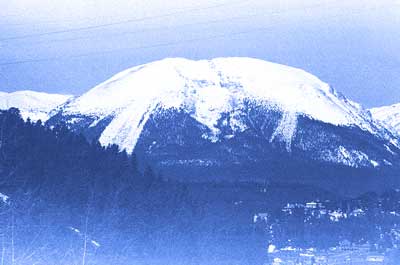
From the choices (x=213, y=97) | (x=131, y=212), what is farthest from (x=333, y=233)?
(x=213, y=97)

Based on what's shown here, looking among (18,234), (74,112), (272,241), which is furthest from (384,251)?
(74,112)

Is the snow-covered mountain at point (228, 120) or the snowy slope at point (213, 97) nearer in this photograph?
the snow-covered mountain at point (228, 120)

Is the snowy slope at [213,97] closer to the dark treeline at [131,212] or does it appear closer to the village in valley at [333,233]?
the village in valley at [333,233]

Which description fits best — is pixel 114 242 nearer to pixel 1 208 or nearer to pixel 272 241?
pixel 1 208

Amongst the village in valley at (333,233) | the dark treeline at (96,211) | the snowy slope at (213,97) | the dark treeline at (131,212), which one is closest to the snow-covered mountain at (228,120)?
the snowy slope at (213,97)

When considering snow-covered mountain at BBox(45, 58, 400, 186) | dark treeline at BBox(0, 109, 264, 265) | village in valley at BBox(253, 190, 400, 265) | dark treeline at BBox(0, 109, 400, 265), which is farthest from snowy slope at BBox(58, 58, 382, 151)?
dark treeline at BBox(0, 109, 264, 265)

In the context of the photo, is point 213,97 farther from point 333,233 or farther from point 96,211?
point 96,211

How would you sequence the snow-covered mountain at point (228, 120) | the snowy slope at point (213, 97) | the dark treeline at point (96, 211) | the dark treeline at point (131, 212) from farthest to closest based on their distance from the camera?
1. the snowy slope at point (213, 97)
2. the snow-covered mountain at point (228, 120)
3. the dark treeline at point (131, 212)
4. the dark treeline at point (96, 211)
